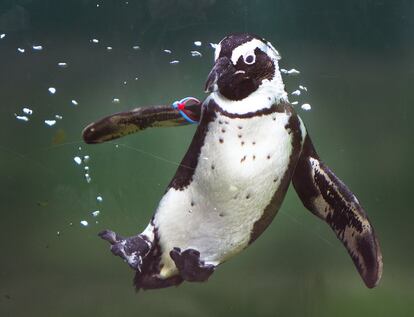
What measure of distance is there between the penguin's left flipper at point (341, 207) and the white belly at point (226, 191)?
0.07 m

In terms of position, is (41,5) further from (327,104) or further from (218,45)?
(327,104)

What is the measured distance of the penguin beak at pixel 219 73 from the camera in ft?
3.37

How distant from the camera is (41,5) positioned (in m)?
1.15

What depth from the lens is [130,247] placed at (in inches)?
45.1

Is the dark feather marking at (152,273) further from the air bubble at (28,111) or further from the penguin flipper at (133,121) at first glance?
the air bubble at (28,111)

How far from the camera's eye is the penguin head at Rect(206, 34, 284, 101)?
3.50 feet

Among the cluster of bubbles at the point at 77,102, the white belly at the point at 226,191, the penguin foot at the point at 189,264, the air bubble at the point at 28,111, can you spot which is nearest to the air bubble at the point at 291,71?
the cluster of bubbles at the point at 77,102

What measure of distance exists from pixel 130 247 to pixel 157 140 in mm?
226

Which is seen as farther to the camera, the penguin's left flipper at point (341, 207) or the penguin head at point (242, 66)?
the penguin's left flipper at point (341, 207)

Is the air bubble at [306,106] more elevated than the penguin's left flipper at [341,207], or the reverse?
the air bubble at [306,106]

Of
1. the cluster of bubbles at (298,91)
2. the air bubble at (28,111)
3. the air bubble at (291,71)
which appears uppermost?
the air bubble at (291,71)

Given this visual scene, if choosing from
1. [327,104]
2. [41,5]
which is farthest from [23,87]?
[327,104]

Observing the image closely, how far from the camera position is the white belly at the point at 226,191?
111 centimetres

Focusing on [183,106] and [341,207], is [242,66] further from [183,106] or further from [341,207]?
[341,207]
